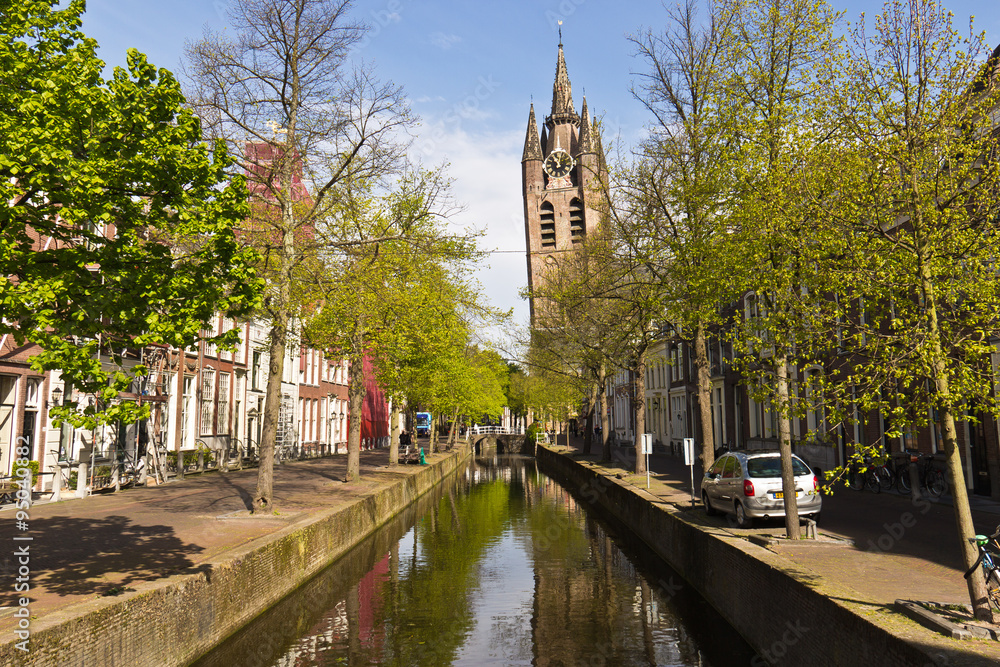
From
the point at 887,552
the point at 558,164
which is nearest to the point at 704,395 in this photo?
the point at 887,552

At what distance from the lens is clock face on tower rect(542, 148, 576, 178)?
359ft

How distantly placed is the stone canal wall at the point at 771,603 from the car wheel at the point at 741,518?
1.15 metres

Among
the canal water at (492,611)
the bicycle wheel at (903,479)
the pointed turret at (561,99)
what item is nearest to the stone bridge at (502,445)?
the pointed turret at (561,99)

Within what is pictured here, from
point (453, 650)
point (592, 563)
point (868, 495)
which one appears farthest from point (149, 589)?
point (868, 495)

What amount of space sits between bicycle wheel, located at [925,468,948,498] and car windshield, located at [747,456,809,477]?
5925 mm

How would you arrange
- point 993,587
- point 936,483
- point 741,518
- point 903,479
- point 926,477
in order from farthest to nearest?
point 903,479 → point 926,477 → point 936,483 → point 741,518 → point 993,587

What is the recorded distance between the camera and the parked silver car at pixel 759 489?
1362 centimetres

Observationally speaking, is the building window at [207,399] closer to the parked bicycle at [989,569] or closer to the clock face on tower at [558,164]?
the parked bicycle at [989,569]

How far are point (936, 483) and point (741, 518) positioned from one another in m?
7.17

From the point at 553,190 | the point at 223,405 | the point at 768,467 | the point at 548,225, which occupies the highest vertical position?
the point at 553,190

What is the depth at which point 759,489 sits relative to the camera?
1368 centimetres

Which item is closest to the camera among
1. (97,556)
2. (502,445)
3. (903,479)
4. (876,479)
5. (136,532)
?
(97,556)

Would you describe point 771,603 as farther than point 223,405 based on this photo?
No

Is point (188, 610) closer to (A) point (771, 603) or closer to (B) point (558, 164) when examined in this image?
(A) point (771, 603)
